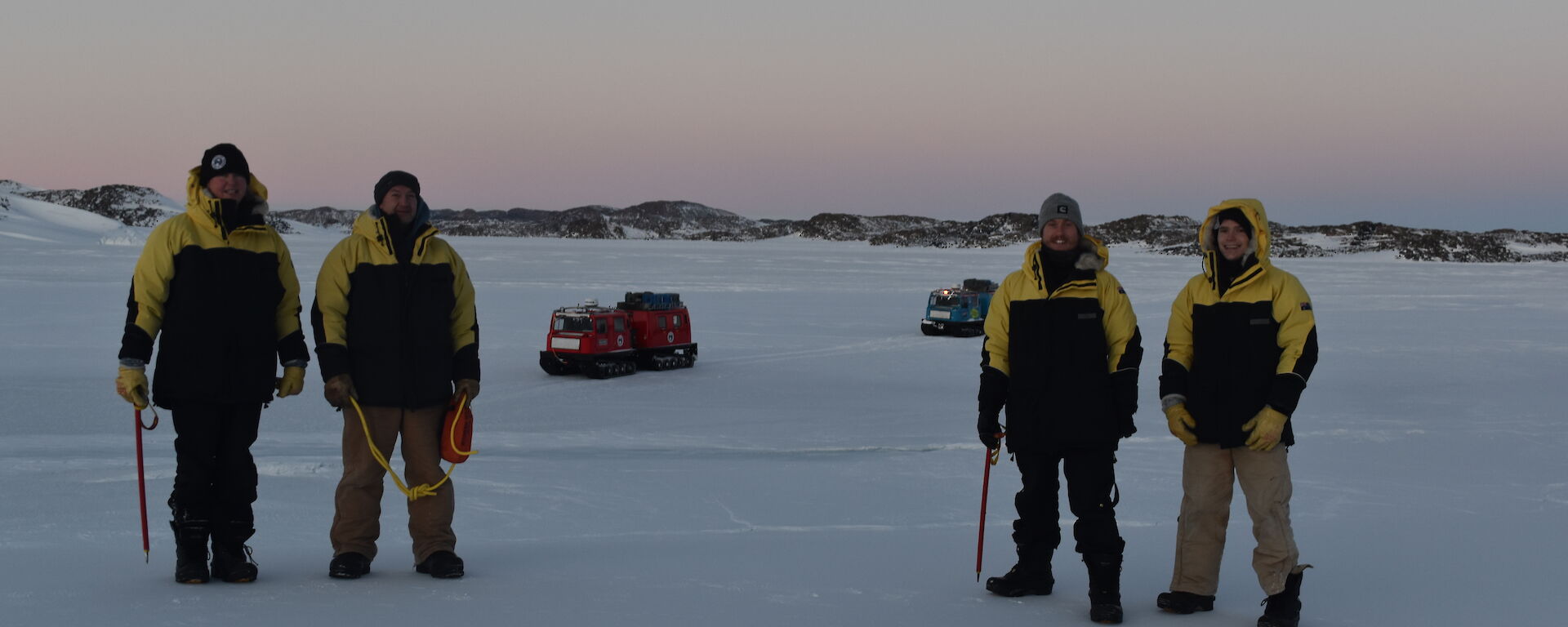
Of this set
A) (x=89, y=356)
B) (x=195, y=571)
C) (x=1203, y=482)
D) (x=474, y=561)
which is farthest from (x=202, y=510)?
(x=89, y=356)

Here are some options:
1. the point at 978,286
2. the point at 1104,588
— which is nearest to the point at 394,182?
the point at 1104,588

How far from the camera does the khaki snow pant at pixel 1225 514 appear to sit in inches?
170

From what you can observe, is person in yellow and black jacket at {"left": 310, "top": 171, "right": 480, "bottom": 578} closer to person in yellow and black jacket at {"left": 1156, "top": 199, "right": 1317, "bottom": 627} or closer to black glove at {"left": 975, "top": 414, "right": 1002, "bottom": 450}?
black glove at {"left": 975, "top": 414, "right": 1002, "bottom": 450}

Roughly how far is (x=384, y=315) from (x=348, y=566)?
0.95 metres

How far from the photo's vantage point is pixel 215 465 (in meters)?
4.52

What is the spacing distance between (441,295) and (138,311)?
1.05 meters

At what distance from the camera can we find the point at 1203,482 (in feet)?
14.7

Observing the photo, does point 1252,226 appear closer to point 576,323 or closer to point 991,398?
point 991,398

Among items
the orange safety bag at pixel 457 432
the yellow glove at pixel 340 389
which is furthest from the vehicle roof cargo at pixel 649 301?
the yellow glove at pixel 340 389

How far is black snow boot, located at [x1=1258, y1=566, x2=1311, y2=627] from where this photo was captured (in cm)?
425

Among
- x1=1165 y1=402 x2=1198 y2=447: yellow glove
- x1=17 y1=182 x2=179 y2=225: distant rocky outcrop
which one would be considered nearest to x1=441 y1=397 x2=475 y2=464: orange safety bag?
x1=1165 y1=402 x2=1198 y2=447: yellow glove

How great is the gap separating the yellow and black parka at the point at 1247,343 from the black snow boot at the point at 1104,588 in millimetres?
573

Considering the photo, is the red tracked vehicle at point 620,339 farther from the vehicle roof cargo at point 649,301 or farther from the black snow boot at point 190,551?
the black snow boot at point 190,551

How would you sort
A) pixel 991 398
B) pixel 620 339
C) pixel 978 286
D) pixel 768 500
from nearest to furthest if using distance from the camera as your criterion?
pixel 991 398 → pixel 768 500 → pixel 620 339 → pixel 978 286
